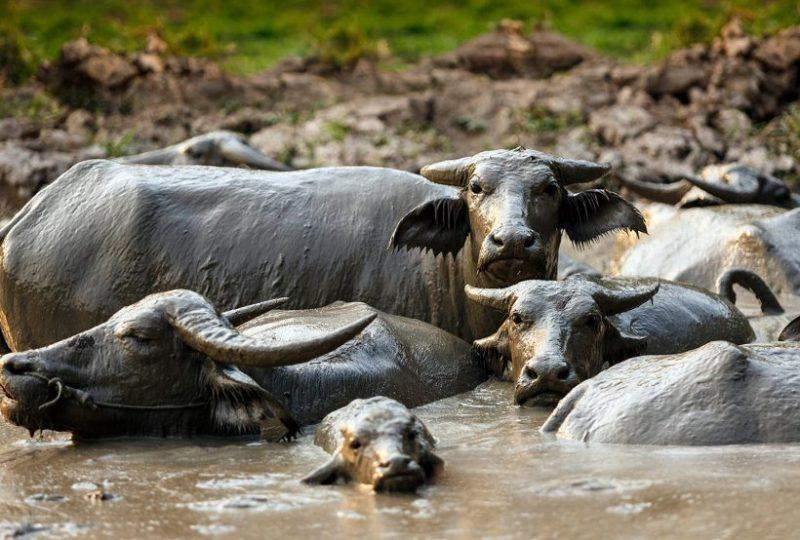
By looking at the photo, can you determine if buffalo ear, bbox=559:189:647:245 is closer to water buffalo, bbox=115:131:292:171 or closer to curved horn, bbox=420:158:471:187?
curved horn, bbox=420:158:471:187

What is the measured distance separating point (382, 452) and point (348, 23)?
70.6 ft

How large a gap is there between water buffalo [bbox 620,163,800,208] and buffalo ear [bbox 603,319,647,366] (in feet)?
18.0

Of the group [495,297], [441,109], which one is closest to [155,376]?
[495,297]

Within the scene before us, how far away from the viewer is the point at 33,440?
805cm

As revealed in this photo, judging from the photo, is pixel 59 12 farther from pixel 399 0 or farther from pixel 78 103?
pixel 78 103

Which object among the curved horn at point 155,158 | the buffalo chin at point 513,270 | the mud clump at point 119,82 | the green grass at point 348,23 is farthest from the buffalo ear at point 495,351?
the green grass at point 348,23

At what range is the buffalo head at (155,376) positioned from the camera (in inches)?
296

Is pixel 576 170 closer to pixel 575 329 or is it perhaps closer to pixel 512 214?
pixel 512 214

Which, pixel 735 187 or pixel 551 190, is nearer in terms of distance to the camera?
pixel 551 190

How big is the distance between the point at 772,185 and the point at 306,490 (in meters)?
9.56

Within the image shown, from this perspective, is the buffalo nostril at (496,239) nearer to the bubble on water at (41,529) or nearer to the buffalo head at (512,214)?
the buffalo head at (512,214)

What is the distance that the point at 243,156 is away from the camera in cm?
1516

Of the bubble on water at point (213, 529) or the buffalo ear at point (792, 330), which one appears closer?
the bubble on water at point (213, 529)

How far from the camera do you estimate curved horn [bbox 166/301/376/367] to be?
7.44 m
